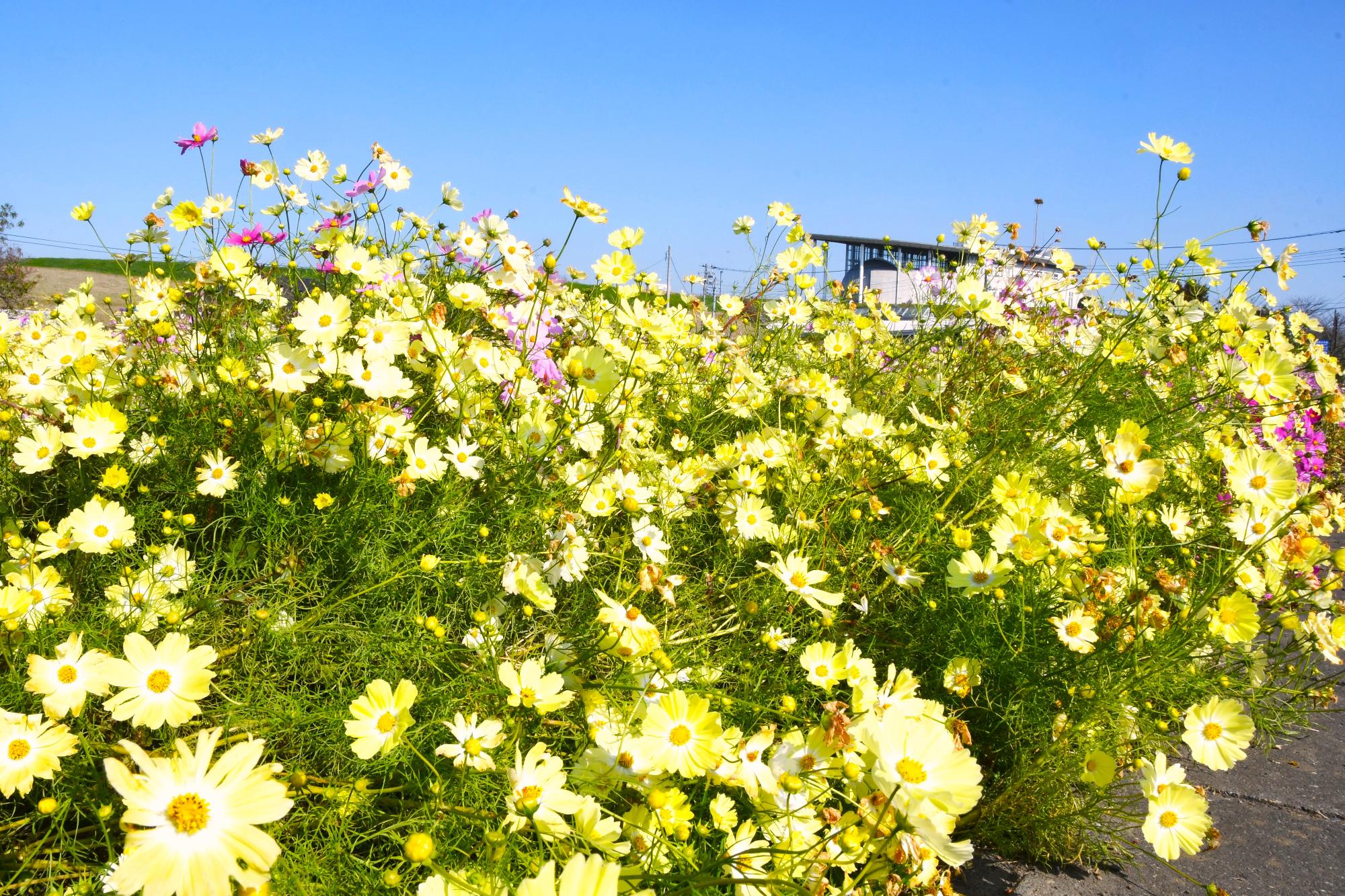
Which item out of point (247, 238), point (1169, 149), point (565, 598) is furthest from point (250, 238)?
Result: point (1169, 149)

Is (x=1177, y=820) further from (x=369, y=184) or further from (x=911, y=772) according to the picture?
(x=369, y=184)

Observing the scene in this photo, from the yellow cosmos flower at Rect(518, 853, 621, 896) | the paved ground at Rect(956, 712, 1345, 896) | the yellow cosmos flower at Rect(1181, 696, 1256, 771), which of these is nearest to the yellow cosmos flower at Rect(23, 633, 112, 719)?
the yellow cosmos flower at Rect(518, 853, 621, 896)

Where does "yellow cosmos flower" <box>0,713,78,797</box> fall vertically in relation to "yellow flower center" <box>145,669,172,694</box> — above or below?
below

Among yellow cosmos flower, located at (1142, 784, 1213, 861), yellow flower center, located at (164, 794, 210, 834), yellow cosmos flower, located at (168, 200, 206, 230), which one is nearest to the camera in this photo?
yellow flower center, located at (164, 794, 210, 834)

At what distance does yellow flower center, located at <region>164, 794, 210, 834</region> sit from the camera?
0.77 meters

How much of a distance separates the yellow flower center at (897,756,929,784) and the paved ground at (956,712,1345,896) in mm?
611

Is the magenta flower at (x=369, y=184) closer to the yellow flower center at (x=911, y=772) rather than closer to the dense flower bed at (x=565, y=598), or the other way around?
the dense flower bed at (x=565, y=598)

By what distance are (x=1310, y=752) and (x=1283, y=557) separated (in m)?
0.62

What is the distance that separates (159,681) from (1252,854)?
1765 mm

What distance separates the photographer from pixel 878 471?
2086mm

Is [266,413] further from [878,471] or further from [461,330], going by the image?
[878,471]

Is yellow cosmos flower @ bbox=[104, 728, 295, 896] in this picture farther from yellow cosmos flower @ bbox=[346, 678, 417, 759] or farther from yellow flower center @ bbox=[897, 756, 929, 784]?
yellow flower center @ bbox=[897, 756, 929, 784]

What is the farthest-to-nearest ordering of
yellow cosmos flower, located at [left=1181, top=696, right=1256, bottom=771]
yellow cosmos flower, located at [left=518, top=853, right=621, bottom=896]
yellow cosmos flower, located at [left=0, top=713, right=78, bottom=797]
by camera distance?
yellow cosmos flower, located at [left=1181, top=696, right=1256, bottom=771] < yellow cosmos flower, located at [left=0, top=713, right=78, bottom=797] < yellow cosmos flower, located at [left=518, top=853, right=621, bottom=896]

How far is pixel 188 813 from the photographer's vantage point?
779mm
